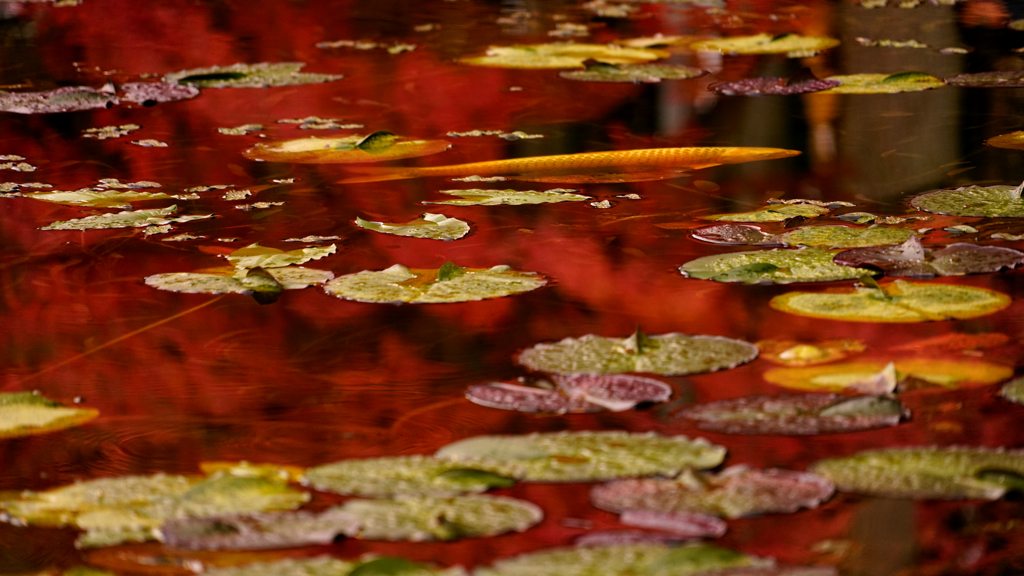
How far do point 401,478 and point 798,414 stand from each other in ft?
1.38

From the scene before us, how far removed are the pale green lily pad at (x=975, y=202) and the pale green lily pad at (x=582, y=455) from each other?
3.54 ft

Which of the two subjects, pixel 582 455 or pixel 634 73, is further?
pixel 634 73

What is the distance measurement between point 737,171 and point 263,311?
113 cm

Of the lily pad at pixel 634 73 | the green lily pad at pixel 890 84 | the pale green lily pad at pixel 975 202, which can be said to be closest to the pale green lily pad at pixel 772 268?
the pale green lily pad at pixel 975 202

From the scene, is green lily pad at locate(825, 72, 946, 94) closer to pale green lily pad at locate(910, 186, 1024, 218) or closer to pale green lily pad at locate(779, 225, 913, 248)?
pale green lily pad at locate(910, 186, 1024, 218)

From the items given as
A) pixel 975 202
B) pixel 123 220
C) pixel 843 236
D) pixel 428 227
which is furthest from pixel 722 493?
pixel 123 220

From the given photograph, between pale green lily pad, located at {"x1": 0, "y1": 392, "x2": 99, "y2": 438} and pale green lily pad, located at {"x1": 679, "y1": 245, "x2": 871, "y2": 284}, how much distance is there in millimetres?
890

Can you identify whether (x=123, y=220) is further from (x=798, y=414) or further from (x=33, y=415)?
(x=798, y=414)

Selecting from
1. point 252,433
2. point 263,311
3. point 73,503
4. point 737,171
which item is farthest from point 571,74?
point 73,503

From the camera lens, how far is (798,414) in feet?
4.25

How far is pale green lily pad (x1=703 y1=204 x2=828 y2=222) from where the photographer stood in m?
2.14

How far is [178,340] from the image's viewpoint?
5.44 feet

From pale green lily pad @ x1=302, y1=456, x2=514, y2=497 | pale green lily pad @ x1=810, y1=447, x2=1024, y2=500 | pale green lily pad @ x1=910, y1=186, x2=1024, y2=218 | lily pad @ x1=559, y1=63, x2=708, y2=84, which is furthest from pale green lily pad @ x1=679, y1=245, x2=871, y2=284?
lily pad @ x1=559, y1=63, x2=708, y2=84

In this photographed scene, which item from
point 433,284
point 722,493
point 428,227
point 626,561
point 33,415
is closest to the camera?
point 626,561
